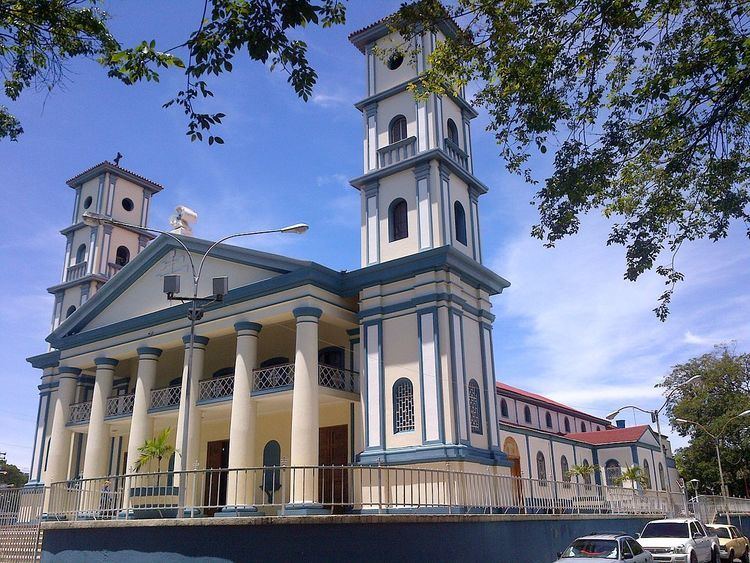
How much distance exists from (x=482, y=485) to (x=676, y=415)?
3974cm

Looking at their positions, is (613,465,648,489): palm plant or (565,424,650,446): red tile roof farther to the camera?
(565,424,650,446): red tile roof

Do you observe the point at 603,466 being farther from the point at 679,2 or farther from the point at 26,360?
the point at 679,2

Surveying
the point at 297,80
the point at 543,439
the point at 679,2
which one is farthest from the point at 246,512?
the point at 543,439

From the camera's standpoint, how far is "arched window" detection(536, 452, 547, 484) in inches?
1501

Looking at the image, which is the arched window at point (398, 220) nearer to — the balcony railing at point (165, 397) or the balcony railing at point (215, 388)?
the balcony railing at point (215, 388)

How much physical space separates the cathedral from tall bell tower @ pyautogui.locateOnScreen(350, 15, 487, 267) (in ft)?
0.17

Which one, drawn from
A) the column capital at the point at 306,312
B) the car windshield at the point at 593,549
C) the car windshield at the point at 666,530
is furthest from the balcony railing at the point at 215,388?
the car windshield at the point at 666,530

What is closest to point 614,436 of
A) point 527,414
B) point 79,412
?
point 527,414

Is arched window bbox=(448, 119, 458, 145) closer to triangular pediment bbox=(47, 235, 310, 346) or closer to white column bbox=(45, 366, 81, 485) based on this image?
triangular pediment bbox=(47, 235, 310, 346)

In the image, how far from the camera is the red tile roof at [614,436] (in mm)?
45625

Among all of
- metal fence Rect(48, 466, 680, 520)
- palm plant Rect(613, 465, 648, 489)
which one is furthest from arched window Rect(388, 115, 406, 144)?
palm plant Rect(613, 465, 648, 489)

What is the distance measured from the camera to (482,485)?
17.0 m

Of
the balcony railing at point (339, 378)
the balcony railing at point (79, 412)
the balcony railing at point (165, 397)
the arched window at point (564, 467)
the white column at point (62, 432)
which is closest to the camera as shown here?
the balcony railing at point (339, 378)

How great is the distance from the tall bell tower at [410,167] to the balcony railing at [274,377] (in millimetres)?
4314
